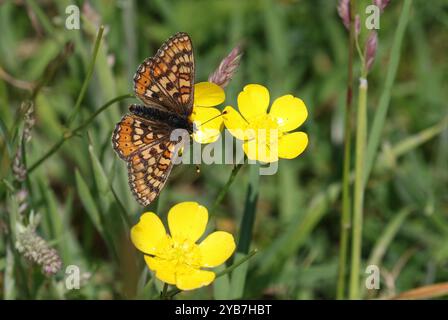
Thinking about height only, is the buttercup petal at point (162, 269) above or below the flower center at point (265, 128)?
below

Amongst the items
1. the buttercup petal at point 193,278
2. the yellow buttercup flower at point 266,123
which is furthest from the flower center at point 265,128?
the buttercup petal at point 193,278

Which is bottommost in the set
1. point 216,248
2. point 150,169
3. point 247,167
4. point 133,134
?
point 216,248

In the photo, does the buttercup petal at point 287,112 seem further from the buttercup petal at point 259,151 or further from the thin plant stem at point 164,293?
the thin plant stem at point 164,293

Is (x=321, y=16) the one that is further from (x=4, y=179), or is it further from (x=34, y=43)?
(x=4, y=179)

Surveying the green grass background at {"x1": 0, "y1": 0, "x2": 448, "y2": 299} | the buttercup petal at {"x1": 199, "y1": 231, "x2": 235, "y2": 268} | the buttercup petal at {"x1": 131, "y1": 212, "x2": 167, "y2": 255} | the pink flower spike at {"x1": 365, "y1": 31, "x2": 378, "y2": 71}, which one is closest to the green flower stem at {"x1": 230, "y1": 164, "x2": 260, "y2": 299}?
the green grass background at {"x1": 0, "y1": 0, "x2": 448, "y2": 299}

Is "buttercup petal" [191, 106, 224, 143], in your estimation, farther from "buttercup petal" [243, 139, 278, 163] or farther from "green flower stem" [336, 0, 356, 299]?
"green flower stem" [336, 0, 356, 299]

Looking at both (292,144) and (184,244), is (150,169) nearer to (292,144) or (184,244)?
(184,244)

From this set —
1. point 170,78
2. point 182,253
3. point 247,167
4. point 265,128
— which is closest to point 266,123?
point 265,128

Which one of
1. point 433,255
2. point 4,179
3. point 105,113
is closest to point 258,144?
point 4,179
